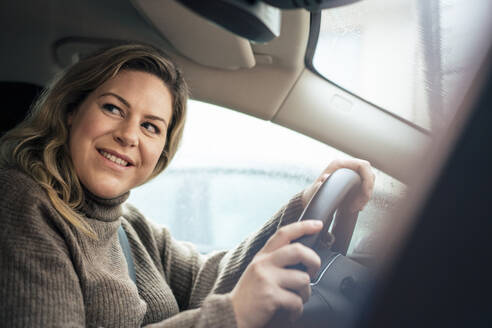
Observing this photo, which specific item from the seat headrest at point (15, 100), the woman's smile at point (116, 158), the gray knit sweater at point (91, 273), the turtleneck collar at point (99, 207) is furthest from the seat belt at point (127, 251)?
the seat headrest at point (15, 100)

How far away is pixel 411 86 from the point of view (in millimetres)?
1118

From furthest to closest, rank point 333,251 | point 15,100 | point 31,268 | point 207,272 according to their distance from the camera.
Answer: point 15,100, point 207,272, point 333,251, point 31,268

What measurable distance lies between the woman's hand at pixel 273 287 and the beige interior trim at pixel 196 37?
667mm

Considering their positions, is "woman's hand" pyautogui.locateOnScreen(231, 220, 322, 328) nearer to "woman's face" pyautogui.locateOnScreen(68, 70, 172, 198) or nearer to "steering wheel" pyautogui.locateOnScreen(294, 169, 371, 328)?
"steering wheel" pyautogui.locateOnScreen(294, 169, 371, 328)

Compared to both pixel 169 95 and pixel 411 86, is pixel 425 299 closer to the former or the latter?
pixel 411 86

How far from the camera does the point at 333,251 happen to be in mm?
932

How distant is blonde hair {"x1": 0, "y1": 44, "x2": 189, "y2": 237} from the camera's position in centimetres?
103

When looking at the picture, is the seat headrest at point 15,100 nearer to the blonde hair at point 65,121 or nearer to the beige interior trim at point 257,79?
the blonde hair at point 65,121

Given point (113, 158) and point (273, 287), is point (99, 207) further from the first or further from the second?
point (273, 287)

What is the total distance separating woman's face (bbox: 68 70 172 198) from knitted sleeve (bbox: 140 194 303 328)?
1.15ft

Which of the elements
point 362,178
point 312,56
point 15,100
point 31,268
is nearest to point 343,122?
point 312,56

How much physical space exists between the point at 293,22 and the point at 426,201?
908 millimetres

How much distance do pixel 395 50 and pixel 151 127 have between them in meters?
0.66

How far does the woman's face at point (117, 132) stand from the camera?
3.60 ft
